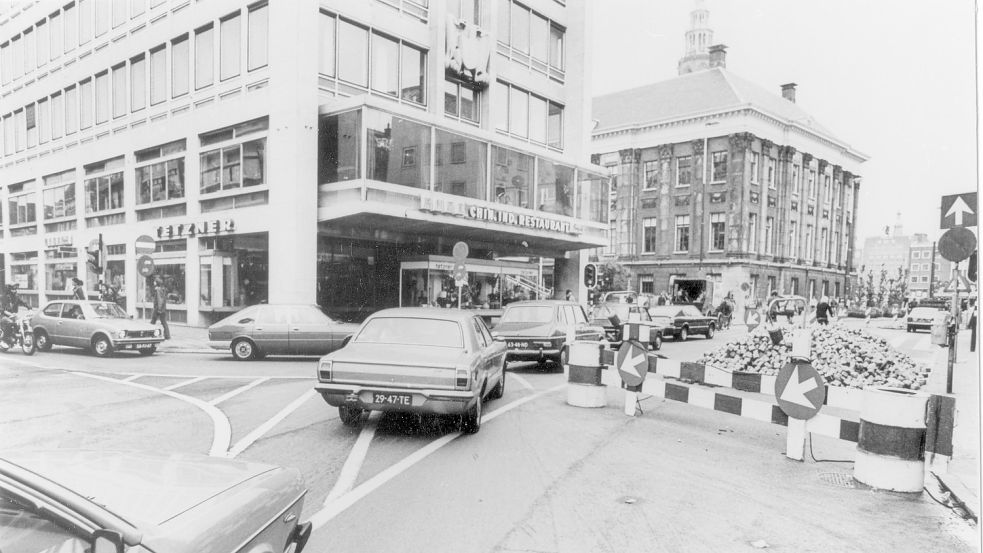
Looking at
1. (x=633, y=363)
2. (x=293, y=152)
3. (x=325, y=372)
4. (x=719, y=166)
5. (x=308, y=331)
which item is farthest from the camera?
(x=308, y=331)

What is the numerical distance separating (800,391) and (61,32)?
25.4 feet

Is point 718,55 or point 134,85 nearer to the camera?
point 718,55

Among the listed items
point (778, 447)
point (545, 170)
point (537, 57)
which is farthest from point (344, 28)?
point (778, 447)

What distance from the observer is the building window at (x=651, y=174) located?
9.06 metres

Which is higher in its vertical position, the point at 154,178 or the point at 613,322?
the point at 154,178

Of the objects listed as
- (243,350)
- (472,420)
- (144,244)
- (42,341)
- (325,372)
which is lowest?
(243,350)

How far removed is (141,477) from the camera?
6.99ft

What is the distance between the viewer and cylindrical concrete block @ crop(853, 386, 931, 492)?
444 cm

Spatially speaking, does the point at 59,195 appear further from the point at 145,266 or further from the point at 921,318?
the point at 921,318

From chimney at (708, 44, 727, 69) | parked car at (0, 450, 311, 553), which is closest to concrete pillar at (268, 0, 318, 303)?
chimney at (708, 44, 727, 69)

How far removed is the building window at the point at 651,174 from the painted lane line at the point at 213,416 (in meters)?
6.93

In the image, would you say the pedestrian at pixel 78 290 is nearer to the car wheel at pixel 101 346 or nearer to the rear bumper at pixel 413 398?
the car wheel at pixel 101 346

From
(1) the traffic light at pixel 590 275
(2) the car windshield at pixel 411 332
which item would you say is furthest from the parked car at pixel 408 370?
(1) the traffic light at pixel 590 275

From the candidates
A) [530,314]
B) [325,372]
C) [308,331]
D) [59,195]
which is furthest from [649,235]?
[59,195]
